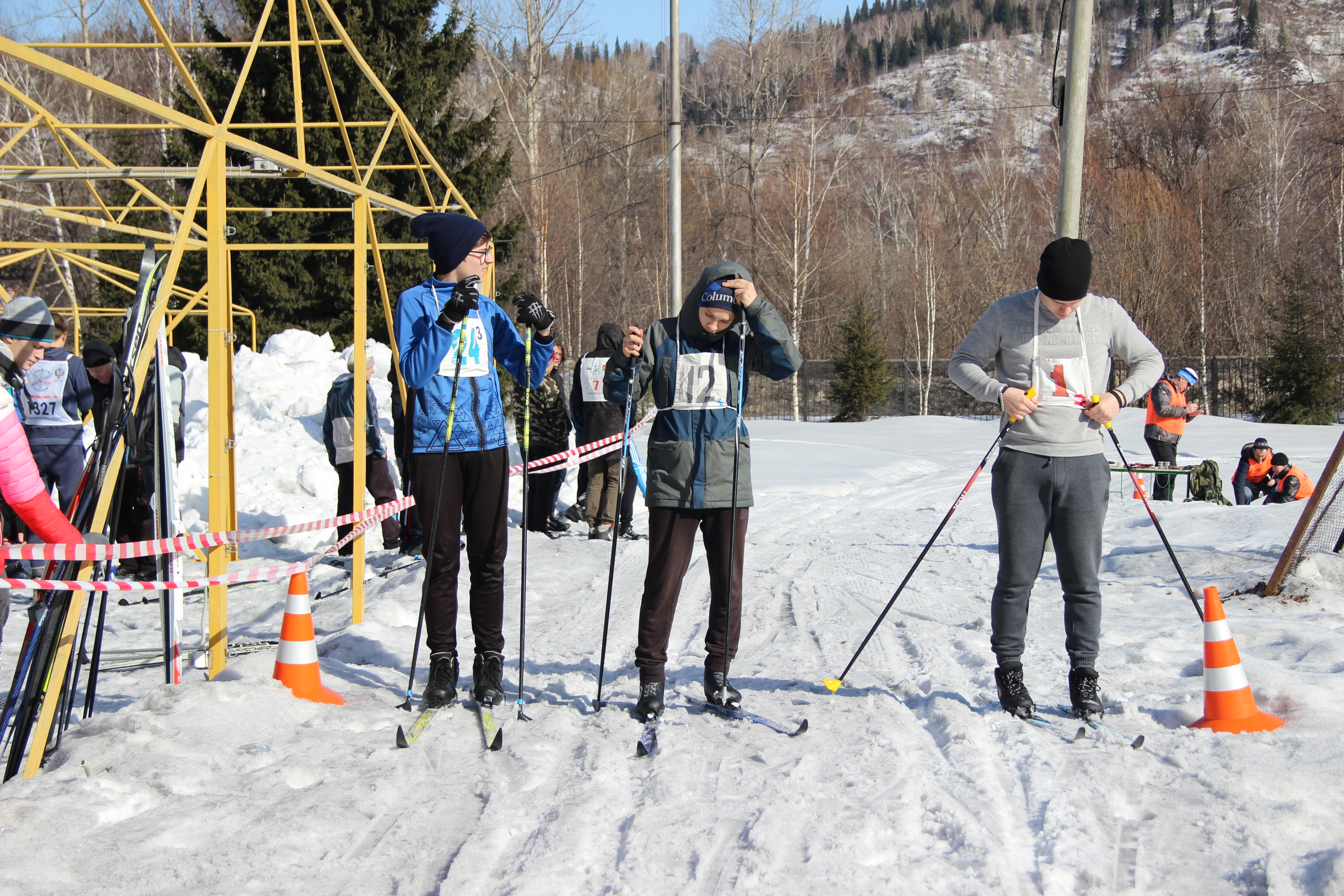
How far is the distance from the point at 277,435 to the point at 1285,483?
12462 millimetres

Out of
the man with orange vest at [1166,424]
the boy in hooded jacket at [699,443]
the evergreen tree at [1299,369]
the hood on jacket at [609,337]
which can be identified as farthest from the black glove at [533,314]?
the evergreen tree at [1299,369]

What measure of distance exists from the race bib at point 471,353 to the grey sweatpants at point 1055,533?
7.67ft

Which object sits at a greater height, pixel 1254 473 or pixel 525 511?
pixel 525 511

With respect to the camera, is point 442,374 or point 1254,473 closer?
point 442,374

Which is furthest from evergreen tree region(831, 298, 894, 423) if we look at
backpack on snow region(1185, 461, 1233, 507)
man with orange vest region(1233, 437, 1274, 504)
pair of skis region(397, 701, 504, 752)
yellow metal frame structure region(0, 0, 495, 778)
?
pair of skis region(397, 701, 504, 752)

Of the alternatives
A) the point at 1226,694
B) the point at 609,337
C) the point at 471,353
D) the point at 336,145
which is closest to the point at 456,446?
the point at 471,353

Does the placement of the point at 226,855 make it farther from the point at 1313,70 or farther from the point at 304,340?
the point at 1313,70

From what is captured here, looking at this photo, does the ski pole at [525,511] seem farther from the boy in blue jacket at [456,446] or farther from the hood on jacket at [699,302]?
the hood on jacket at [699,302]

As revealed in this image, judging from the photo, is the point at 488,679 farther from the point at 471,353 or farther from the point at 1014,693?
the point at 1014,693

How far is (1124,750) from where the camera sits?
3.41 meters

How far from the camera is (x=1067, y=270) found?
3.73 m

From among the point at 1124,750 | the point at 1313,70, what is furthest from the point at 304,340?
the point at 1313,70

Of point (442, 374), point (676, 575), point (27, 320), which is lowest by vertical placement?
point (676, 575)

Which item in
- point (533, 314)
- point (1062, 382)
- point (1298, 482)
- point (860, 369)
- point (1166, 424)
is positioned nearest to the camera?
point (1062, 382)
